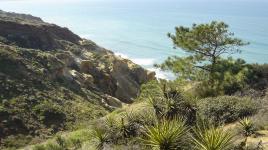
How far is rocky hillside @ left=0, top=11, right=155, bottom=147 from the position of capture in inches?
1319

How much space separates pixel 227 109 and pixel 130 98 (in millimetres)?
34169

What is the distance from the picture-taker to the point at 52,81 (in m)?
44.8

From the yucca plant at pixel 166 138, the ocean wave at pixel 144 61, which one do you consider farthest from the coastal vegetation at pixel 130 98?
the ocean wave at pixel 144 61

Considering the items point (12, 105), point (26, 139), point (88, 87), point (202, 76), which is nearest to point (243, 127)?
point (202, 76)

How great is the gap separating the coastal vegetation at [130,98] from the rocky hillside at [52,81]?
109 mm

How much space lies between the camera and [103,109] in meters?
41.5

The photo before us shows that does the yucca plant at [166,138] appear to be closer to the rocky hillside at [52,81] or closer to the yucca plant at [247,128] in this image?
the yucca plant at [247,128]

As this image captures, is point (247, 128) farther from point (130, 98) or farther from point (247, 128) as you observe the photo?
point (130, 98)

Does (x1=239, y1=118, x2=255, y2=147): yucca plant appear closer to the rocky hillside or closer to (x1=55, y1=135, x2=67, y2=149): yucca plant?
(x1=55, y1=135, x2=67, y2=149): yucca plant

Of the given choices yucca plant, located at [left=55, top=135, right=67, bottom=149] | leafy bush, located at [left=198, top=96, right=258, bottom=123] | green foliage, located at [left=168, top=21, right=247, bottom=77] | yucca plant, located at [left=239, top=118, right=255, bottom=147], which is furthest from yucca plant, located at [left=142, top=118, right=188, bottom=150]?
green foliage, located at [left=168, top=21, right=247, bottom=77]

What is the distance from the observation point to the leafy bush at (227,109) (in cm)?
1667

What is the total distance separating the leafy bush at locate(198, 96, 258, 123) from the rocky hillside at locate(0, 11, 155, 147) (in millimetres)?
16256

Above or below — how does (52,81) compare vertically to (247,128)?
below

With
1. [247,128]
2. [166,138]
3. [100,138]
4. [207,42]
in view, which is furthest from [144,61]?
[166,138]
